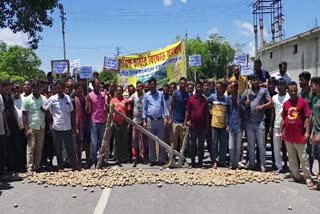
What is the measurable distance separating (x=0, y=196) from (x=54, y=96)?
2.61 m

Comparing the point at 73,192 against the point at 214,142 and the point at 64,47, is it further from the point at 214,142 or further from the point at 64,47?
the point at 64,47

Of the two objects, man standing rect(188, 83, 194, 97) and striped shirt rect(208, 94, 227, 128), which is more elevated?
man standing rect(188, 83, 194, 97)

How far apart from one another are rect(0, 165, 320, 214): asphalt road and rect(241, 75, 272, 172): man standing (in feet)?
4.16

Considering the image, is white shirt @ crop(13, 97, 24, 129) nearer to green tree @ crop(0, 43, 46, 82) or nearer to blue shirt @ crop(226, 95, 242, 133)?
blue shirt @ crop(226, 95, 242, 133)

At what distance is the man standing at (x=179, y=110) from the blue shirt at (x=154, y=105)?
0.31 metres

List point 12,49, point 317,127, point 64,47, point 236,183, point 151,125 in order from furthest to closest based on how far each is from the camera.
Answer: point 12,49
point 64,47
point 151,125
point 236,183
point 317,127

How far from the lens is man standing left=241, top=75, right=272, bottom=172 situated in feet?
28.6

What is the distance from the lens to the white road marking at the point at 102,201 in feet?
20.0

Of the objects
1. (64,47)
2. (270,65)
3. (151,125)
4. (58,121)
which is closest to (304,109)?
(151,125)

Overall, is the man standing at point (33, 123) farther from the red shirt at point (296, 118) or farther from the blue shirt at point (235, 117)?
the red shirt at point (296, 118)

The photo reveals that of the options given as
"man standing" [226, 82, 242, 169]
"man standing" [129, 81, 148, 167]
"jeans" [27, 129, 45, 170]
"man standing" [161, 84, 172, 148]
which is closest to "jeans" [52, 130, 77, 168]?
"jeans" [27, 129, 45, 170]

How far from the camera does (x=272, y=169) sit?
8.91 m

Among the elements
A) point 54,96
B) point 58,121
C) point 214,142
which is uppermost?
point 54,96

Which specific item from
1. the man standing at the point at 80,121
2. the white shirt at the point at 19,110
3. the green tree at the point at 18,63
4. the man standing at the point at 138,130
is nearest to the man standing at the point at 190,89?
the man standing at the point at 138,130
